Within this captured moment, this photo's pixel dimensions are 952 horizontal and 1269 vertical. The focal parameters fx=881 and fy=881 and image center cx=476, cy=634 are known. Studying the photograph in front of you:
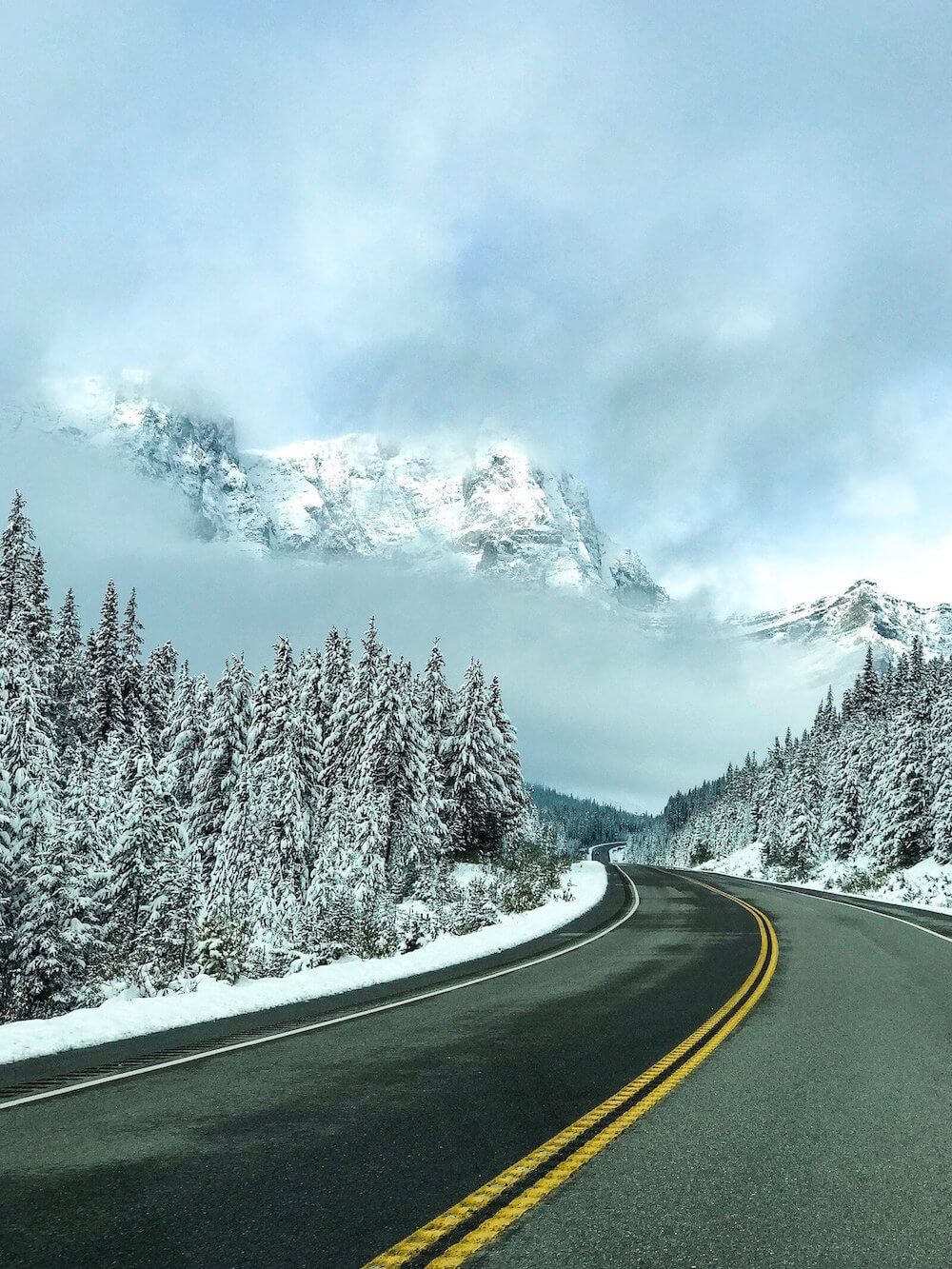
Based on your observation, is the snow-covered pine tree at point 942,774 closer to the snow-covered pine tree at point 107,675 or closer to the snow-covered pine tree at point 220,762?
the snow-covered pine tree at point 220,762

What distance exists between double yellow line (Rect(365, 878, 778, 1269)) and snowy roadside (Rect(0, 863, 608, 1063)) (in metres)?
5.85

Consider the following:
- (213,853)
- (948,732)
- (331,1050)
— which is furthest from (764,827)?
(331,1050)

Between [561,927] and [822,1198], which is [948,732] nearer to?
[561,927]

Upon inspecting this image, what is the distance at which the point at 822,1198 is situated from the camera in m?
4.81

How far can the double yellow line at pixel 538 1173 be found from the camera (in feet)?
13.1

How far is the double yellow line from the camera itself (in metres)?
4.01

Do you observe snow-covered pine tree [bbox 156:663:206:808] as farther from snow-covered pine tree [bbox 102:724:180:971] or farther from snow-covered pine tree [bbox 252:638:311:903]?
snow-covered pine tree [bbox 102:724:180:971]

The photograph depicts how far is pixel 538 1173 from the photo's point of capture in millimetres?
5074

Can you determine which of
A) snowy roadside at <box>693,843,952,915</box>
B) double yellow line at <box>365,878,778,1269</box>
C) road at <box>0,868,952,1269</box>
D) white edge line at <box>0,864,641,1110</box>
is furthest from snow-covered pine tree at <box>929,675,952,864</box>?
double yellow line at <box>365,878,778,1269</box>

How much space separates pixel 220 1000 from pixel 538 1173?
8.03 meters

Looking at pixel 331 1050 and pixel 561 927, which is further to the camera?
pixel 561 927

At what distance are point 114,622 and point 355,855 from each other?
84.3 ft

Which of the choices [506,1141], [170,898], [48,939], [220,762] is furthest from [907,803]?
[506,1141]

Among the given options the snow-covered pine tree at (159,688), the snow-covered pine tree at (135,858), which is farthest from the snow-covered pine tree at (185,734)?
the snow-covered pine tree at (135,858)
